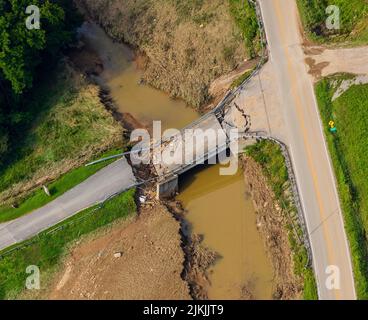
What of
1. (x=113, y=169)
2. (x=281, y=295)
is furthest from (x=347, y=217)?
(x=113, y=169)


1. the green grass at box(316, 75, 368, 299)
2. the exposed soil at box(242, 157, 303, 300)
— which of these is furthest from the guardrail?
the green grass at box(316, 75, 368, 299)

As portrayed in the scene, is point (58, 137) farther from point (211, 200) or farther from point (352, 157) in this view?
point (352, 157)

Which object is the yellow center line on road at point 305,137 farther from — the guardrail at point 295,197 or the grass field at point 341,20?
the grass field at point 341,20

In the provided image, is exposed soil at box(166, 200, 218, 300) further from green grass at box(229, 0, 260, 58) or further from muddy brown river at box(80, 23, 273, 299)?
green grass at box(229, 0, 260, 58)

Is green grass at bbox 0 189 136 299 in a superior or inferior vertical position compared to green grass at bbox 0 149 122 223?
inferior

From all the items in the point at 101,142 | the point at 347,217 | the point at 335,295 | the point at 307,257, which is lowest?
the point at 335,295
